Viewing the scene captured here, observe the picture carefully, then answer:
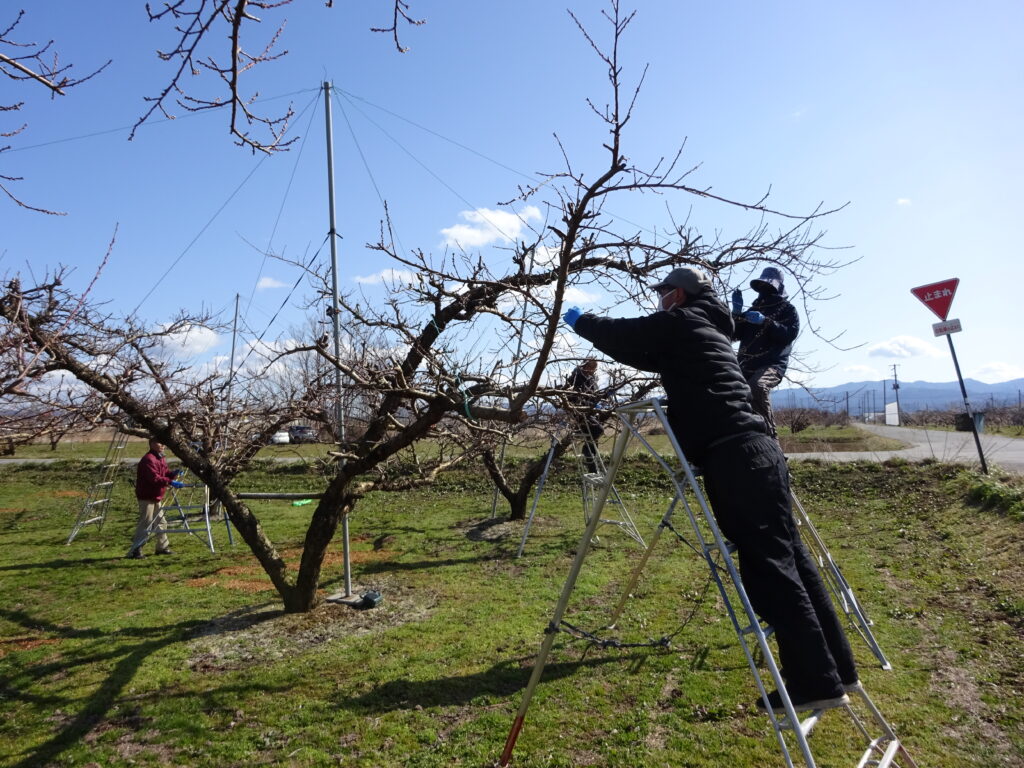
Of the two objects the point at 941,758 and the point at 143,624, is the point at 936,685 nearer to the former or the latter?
the point at 941,758

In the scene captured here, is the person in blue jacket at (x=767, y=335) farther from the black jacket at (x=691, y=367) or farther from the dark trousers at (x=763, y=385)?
the black jacket at (x=691, y=367)

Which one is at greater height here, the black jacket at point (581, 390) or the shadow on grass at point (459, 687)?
the black jacket at point (581, 390)

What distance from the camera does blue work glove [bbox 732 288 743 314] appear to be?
186 inches

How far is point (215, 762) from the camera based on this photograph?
12.0 feet

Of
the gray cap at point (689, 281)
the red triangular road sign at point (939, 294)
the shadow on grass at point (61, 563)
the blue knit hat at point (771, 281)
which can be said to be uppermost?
the red triangular road sign at point (939, 294)

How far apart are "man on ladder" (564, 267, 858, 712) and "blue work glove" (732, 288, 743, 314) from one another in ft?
4.69

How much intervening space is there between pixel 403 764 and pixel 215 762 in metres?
1.02

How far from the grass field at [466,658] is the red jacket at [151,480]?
2.99 feet

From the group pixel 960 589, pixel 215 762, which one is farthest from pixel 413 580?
pixel 960 589

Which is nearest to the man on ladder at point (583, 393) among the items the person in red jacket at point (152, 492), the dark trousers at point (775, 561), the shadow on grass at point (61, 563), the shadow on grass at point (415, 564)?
the dark trousers at point (775, 561)

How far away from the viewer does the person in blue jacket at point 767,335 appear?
4.66 metres

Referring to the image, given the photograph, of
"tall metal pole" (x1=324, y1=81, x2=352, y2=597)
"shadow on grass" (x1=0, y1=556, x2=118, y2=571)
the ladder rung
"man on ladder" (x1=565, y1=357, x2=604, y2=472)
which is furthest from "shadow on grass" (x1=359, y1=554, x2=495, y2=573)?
the ladder rung

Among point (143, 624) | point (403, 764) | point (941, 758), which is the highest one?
point (143, 624)

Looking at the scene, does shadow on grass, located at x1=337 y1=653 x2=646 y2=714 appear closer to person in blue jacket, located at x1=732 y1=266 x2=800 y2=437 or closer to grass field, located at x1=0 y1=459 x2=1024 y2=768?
grass field, located at x1=0 y1=459 x2=1024 y2=768
